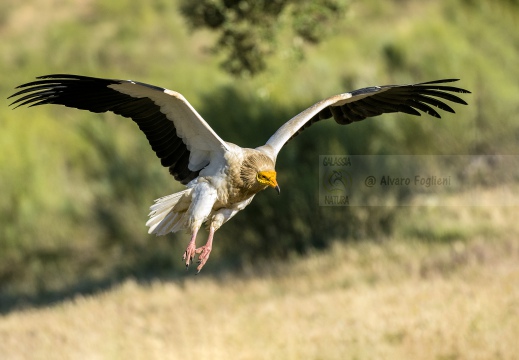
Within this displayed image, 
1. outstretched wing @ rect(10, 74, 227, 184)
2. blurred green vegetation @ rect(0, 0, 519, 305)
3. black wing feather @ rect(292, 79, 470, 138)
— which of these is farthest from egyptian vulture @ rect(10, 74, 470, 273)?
blurred green vegetation @ rect(0, 0, 519, 305)

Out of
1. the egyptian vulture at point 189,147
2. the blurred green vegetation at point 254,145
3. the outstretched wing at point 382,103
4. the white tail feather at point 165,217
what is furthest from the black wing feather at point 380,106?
the blurred green vegetation at point 254,145

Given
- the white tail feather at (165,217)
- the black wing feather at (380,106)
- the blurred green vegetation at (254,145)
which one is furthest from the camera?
the blurred green vegetation at (254,145)

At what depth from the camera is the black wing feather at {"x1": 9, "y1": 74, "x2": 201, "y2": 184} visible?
7.15 metres

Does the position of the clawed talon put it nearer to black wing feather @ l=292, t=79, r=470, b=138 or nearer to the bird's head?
the bird's head

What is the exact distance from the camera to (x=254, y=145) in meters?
15.9

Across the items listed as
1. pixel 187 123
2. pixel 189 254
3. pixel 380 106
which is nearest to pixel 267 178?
pixel 189 254

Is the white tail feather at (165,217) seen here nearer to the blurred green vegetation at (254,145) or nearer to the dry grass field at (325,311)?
the dry grass field at (325,311)

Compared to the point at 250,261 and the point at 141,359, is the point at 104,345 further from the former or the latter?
the point at 250,261

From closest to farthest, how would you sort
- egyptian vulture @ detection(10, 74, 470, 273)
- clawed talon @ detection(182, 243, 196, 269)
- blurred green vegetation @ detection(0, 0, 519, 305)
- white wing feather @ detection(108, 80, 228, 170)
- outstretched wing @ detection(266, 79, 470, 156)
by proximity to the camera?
clawed talon @ detection(182, 243, 196, 269)
egyptian vulture @ detection(10, 74, 470, 273)
white wing feather @ detection(108, 80, 228, 170)
outstretched wing @ detection(266, 79, 470, 156)
blurred green vegetation @ detection(0, 0, 519, 305)

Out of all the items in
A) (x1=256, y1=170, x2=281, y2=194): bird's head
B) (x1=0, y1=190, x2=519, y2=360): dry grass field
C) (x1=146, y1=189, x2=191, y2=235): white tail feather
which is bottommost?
(x1=0, y1=190, x2=519, y2=360): dry grass field

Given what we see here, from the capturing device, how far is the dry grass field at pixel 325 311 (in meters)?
11.0

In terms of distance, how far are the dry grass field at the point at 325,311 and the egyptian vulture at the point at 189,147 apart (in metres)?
3.86

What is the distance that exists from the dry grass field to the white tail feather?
3.91 metres

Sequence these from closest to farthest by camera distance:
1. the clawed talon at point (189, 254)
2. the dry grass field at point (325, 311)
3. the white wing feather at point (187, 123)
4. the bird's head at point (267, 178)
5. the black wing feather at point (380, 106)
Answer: the clawed talon at point (189, 254) < the bird's head at point (267, 178) < the white wing feather at point (187, 123) < the black wing feather at point (380, 106) < the dry grass field at point (325, 311)
